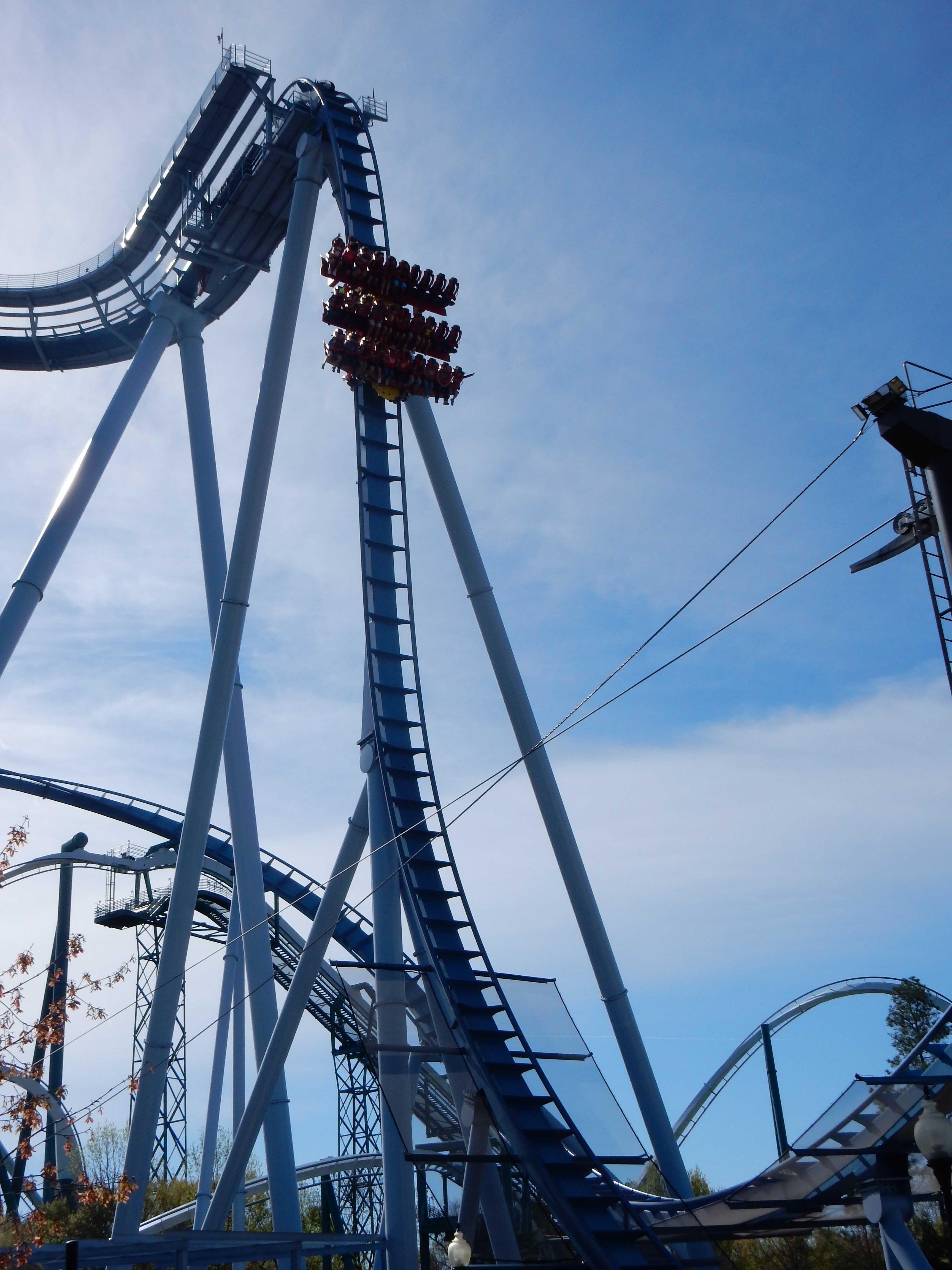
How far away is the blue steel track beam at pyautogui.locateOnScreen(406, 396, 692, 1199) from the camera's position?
10.3 metres

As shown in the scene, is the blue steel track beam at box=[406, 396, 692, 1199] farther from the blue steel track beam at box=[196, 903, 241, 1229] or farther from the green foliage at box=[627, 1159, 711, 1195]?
→ the blue steel track beam at box=[196, 903, 241, 1229]

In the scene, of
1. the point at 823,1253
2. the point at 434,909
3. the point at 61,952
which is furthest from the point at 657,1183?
the point at 61,952

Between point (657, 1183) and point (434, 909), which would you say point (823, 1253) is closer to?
point (657, 1183)

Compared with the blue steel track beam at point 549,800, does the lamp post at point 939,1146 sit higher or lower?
lower

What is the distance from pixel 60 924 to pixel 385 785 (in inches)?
591

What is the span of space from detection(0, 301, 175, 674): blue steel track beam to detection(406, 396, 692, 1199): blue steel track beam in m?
3.73

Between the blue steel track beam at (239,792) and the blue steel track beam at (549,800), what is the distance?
8.54ft

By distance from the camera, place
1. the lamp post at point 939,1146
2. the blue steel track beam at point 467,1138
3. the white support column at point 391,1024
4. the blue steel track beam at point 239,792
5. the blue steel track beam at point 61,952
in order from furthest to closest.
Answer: the blue steel track beam at point 61,952 → the blue steel track beam at point 239,792 → the white support column at point 391,1024 → the blue steel track beam at point 467,1138 → the lamp post at point 939,1146

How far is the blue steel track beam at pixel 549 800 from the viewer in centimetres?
1030

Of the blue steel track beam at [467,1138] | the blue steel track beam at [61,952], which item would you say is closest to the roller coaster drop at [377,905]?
the blue steel track beam at [467,1138]

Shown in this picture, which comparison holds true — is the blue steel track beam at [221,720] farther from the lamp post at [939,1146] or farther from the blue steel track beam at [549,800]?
the lamp post at [939,1146]

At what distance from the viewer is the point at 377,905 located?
10883 mm

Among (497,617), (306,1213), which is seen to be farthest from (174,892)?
(306,1213)

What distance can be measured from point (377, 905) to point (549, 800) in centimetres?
182
